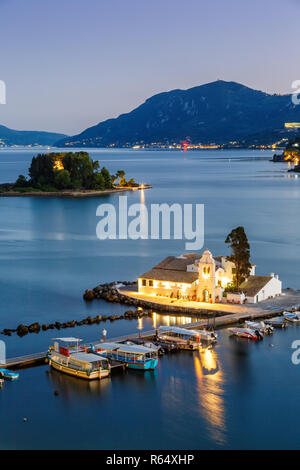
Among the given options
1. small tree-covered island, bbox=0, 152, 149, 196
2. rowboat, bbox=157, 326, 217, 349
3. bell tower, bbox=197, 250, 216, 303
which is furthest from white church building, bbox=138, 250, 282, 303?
small tree-covered island, bbox=0, 152, 149, 196

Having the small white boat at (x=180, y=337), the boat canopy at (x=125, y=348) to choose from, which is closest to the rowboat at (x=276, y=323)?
the small white boat at (x=180, y=337)

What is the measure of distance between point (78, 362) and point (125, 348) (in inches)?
55.6

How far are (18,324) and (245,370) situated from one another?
8.18m

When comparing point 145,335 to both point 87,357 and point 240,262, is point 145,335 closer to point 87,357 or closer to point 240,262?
point 87,357

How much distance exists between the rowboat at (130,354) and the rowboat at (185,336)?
3.63ft

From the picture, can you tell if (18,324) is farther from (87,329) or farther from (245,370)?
(245,370)

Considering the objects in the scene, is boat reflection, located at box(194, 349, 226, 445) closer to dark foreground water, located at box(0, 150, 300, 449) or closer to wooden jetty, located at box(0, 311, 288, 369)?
dark foreground water, located at box(0, 150, 300, 449)

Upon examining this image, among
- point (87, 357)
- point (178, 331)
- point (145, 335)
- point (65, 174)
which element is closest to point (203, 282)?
point (178, 331)

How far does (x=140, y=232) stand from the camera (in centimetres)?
4488

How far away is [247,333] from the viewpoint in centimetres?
2011

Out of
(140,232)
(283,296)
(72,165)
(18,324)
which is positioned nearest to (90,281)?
(18,324)

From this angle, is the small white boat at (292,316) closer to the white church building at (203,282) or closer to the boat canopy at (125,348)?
the white church building at (203,282)

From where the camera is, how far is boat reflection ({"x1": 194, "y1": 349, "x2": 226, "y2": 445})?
14.7 m

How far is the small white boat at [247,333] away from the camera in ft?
66.0
